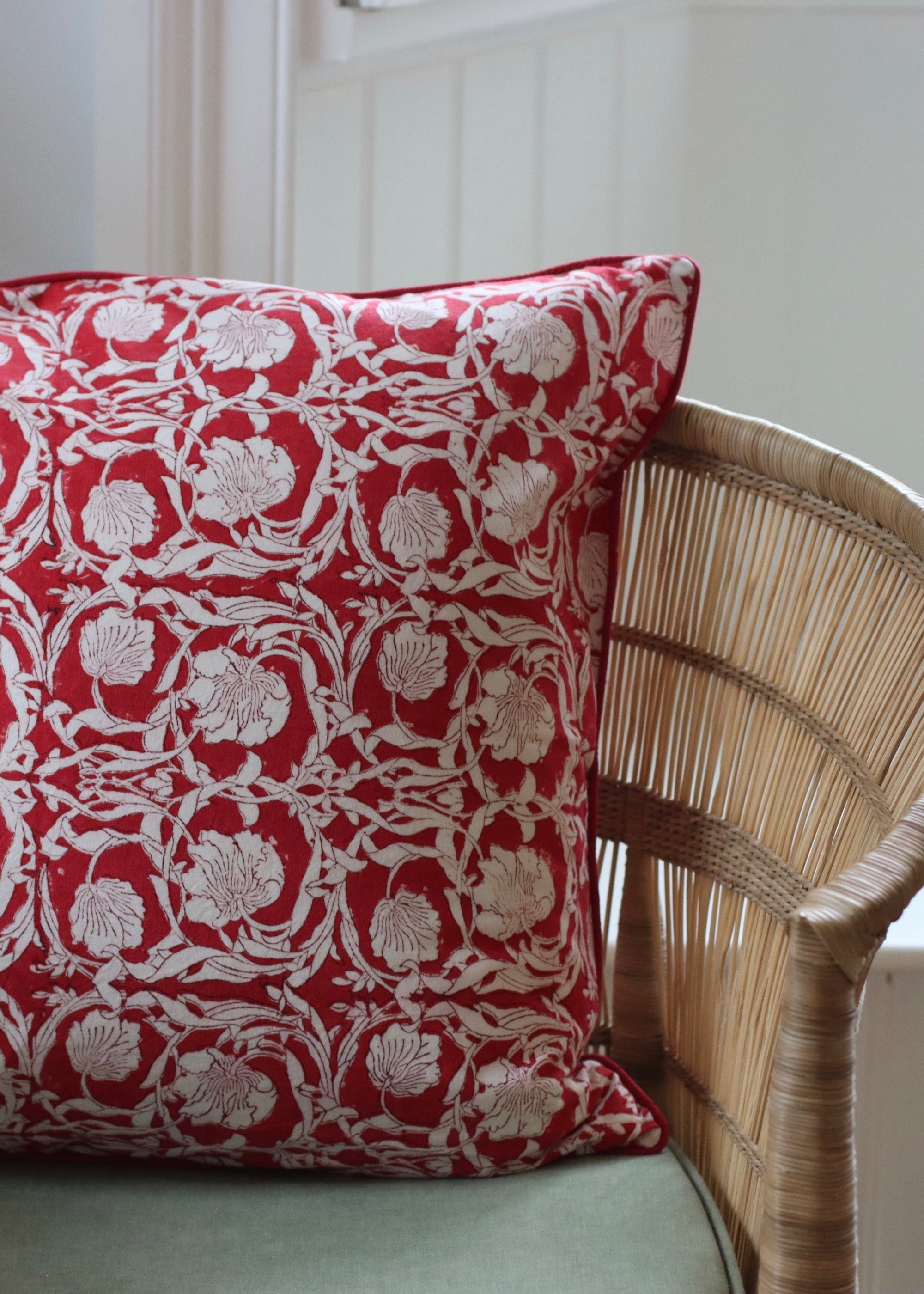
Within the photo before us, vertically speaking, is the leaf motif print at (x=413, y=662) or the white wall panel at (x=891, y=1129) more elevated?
the leaf motif print at (x=413, y=662)

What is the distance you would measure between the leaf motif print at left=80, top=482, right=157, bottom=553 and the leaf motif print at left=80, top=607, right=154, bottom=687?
40mm

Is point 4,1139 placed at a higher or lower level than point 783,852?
lower

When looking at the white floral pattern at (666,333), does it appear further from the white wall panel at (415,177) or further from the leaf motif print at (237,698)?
the white wall panel at (415,177)

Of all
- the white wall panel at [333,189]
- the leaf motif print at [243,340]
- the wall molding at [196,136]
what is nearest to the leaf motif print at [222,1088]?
the leaf motif print at [243,340]

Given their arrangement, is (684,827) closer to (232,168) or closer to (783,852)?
(783,852)

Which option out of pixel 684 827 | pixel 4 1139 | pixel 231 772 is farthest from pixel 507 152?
pixel 4 1139

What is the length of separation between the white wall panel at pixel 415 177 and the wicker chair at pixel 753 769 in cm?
59

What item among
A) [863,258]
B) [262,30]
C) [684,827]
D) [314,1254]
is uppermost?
[262,30]

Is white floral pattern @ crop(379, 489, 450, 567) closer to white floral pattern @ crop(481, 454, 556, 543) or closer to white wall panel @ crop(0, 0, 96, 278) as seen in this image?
white floral pattern @ crop(481, 454, 556, 543)

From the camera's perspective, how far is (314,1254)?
60 cm

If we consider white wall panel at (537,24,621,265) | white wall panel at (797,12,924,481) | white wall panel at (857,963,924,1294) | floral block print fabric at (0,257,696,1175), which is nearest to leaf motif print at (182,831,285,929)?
floral block print fabric at (0,257,696,1175)

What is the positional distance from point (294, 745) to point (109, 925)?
0.13m

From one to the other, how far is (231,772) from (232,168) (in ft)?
2.01

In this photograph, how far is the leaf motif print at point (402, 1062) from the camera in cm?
63
